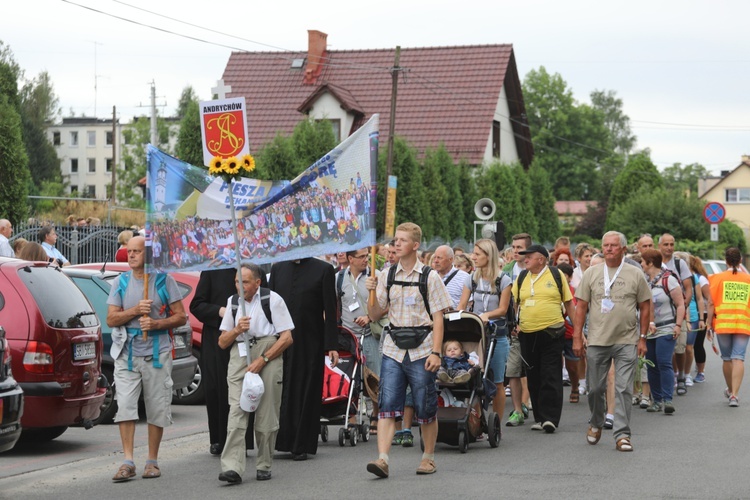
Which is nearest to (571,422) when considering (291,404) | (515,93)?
(291,404)

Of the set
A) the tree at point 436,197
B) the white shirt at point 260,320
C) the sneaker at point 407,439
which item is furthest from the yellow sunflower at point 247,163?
the tree at point 436,197

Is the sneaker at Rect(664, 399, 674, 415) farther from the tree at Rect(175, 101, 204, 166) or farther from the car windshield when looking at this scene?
the tree at Rect(175, 101, 204, 166)

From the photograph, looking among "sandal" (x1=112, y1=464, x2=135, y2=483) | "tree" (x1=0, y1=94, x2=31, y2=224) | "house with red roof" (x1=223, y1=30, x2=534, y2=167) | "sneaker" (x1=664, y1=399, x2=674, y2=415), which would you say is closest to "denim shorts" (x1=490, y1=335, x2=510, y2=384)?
"sneaker" (x1=664, y1=399, x2=674, y2=415)

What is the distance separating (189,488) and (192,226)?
1.98 meters

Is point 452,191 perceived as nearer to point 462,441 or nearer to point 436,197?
point 436,197

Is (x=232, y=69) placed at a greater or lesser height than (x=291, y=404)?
greater

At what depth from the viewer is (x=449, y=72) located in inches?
2063

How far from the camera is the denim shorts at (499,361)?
12562mm

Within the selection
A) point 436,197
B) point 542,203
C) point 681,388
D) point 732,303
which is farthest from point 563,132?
point 732,303

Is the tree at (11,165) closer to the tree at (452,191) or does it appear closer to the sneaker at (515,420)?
the sneaker at (515,420)

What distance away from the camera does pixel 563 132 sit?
93.8 m

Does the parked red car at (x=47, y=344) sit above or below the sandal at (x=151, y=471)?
above

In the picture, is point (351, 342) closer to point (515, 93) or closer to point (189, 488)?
point (189, 488)

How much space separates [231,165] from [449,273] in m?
4.58
